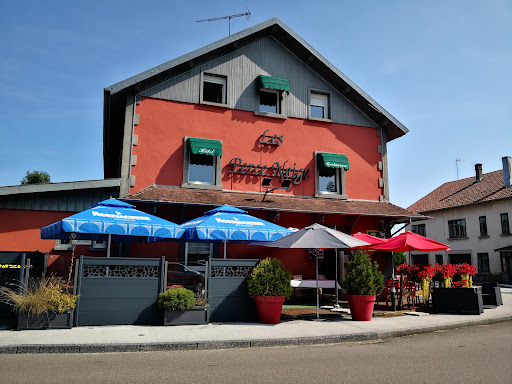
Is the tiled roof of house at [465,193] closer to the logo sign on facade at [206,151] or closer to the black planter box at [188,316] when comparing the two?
the logo sign on facade at [206,151]

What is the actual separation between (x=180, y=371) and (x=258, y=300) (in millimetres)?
4129

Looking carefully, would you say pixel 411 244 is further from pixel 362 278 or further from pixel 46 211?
pixel 46 211

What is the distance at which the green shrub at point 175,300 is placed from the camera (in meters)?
8.99

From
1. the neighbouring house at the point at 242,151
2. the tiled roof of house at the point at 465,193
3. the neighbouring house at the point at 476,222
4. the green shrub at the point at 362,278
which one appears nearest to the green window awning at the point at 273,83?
the neighbouring house at the point at 242,151

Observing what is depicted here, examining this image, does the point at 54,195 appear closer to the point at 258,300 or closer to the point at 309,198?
the point at 258,300

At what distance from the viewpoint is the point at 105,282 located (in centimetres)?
905

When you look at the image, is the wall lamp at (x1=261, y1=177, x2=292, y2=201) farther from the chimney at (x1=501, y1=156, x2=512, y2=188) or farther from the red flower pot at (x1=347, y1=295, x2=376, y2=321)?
the chimney at (x1=501, y1=156, x2=512, y2=188)

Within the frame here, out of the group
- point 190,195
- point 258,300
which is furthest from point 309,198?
point 258,300

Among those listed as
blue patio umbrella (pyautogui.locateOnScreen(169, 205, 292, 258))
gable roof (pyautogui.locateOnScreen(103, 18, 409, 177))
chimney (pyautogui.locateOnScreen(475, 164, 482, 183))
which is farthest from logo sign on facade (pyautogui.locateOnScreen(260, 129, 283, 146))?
chimney (pyautogui.locateOnScreen(475, 164, 482, 183))

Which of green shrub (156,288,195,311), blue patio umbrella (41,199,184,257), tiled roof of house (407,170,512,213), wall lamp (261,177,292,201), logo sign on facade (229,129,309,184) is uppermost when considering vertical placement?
tiled roof of house (407,170,512,213)

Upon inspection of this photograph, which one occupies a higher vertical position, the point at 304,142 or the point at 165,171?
the point at 304,142

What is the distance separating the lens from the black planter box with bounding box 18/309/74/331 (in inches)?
321

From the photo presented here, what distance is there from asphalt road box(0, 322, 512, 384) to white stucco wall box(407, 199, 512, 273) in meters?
28.3

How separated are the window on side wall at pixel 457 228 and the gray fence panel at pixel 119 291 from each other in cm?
3293
